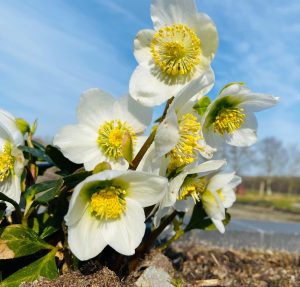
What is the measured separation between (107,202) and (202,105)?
246mm

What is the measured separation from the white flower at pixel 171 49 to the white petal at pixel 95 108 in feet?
0.21

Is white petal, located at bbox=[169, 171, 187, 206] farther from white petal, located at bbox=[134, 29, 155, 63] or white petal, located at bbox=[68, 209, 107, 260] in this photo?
white petal, located at bbox=[134, 29, 155, 63]

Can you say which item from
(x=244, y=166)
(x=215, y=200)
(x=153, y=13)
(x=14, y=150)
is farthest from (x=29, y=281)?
(x=244, y=166)

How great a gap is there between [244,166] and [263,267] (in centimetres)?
1803

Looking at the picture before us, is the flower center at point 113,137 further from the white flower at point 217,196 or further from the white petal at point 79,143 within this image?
the white flower at point 217,196

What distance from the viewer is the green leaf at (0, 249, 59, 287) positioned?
2.11ft

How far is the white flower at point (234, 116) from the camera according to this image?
668 millimetres

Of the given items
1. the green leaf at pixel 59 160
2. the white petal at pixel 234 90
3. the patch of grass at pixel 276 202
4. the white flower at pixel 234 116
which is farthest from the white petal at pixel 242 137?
the patch of grass at pixel 276 202

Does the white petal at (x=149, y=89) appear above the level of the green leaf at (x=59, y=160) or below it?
above

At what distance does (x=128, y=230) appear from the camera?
611mm

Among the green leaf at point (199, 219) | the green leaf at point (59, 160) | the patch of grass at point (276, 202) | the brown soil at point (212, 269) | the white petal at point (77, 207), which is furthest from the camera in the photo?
the patch of grass at point (276, 202)

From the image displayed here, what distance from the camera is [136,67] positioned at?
2.28 ft

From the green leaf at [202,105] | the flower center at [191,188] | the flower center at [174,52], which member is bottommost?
the flower center at [191,188]

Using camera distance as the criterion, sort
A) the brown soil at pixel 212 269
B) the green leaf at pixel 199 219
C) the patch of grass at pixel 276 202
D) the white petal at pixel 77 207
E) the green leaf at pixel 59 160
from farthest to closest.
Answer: the patch of grass at pixel 276 202 < the green leaf at pixel 199 219 < the green leaf at pixel 59 160 < the brown soil at pixel 212 269 < the white petal at pixel 77 207
